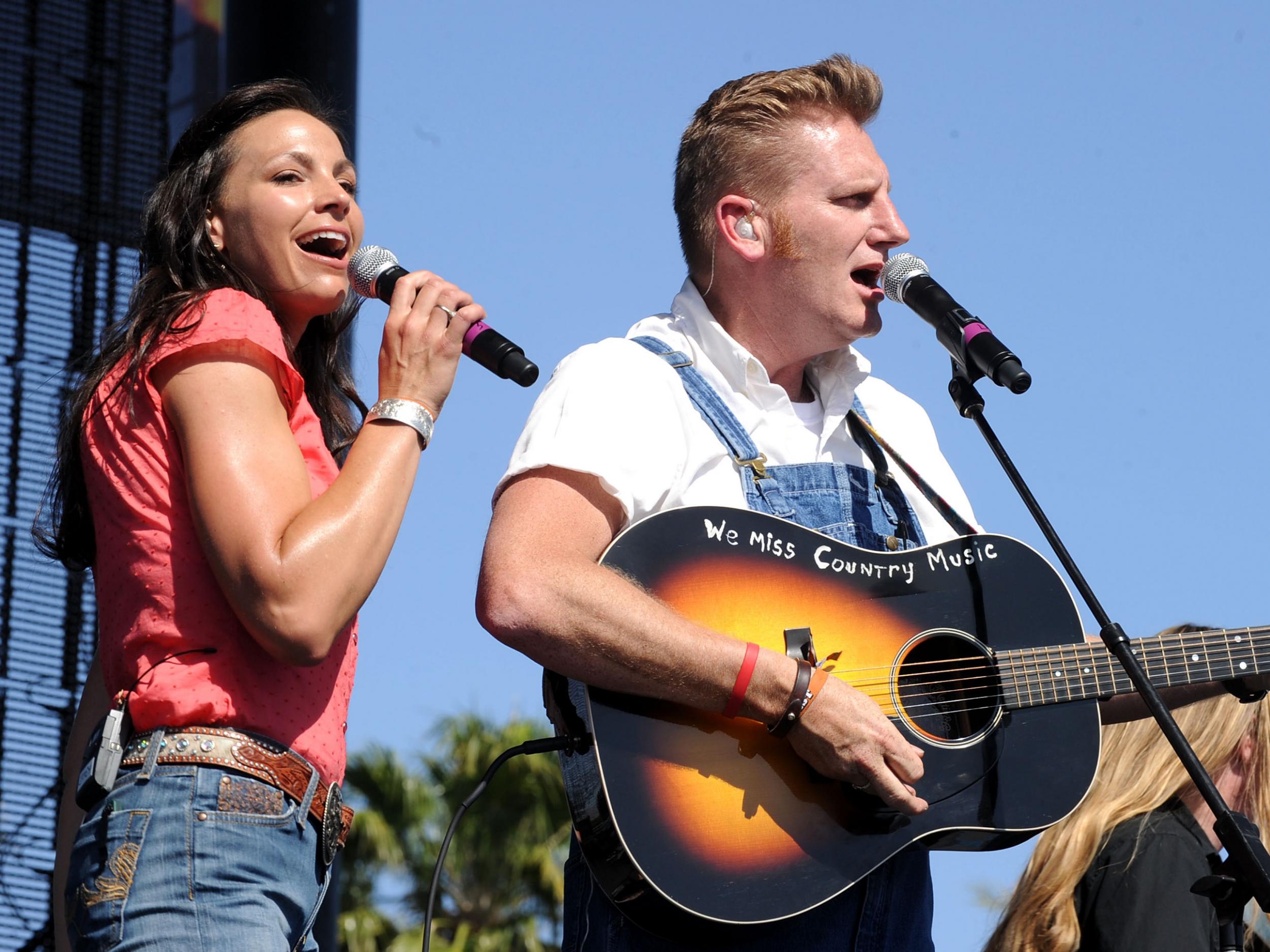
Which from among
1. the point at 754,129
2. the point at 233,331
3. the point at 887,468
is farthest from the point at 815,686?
the point at 754,129

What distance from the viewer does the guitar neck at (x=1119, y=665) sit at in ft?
9.12

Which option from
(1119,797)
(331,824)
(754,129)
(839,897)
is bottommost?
(1119,797)

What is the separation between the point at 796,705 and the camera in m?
2.51

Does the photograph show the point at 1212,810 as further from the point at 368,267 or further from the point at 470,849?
the point at 470,849

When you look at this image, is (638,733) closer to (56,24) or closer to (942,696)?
(942,696)

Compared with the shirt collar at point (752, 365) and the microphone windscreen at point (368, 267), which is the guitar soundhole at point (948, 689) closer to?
the shirt collar at point (752, 365)

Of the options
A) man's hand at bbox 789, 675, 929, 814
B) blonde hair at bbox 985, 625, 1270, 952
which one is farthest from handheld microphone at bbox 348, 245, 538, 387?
blonde hair at bbox 985, 625, 1270, 952

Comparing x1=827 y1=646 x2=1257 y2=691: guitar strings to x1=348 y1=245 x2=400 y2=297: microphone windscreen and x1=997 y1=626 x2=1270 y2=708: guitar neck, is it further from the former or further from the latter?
x1=348 y1=245 x2=400 y2=297: microphone windscreen

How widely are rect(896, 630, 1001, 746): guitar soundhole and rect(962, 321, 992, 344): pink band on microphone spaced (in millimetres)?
512

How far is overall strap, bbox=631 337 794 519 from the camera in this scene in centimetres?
286

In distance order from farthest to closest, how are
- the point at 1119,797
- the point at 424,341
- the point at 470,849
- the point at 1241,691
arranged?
the point at 470,849, the point at 1119,797, the point at 1241,691, the point at 424,341

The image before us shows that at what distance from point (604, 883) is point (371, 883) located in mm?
16196

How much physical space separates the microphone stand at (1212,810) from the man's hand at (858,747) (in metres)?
0.37

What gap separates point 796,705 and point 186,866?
965mm
